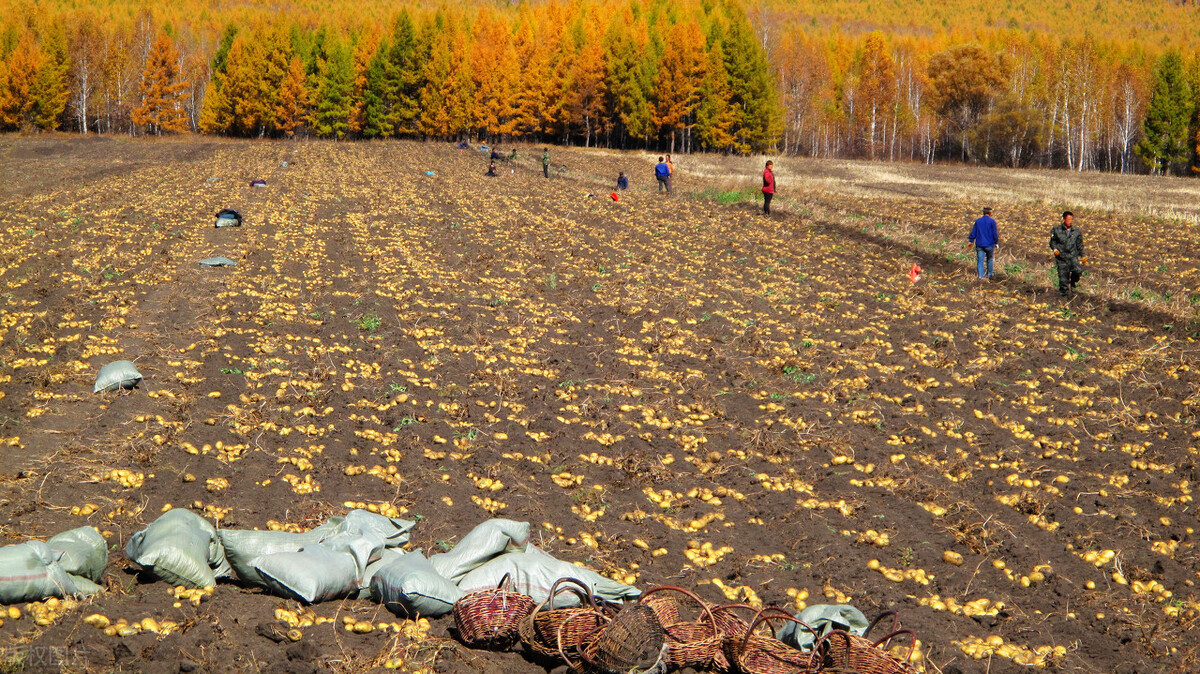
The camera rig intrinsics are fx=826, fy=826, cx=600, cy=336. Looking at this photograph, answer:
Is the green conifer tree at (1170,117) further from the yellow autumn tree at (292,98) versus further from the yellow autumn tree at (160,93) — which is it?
the yellow autumn tree at (160,93)

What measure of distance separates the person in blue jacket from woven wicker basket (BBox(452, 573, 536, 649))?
15.5 metres

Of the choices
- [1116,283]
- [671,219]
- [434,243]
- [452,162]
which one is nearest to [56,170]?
[452,162]

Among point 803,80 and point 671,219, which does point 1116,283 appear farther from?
point 803,80

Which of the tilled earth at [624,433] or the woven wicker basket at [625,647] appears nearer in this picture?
the woven wicker basket at [625,647]

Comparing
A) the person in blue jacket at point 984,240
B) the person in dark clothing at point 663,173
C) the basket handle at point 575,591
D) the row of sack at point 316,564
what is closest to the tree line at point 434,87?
the person in dark clothing at point 663,173

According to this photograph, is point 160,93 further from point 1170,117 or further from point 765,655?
point 1170,117

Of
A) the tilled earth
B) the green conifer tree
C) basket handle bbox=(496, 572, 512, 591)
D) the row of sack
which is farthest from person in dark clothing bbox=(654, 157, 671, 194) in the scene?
the green conifer tree

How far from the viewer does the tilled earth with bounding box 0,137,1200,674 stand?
24.0 ft

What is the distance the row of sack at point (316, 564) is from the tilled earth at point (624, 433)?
0.64ft

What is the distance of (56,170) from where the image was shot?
40188 millimetres

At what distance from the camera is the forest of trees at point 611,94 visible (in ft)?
266

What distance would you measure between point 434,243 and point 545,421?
41.4 ft

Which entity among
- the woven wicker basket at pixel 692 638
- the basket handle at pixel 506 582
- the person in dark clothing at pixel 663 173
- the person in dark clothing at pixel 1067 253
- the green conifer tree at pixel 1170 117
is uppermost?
the green conifer tree at pixel 1170 117

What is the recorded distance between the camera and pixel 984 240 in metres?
18.7
